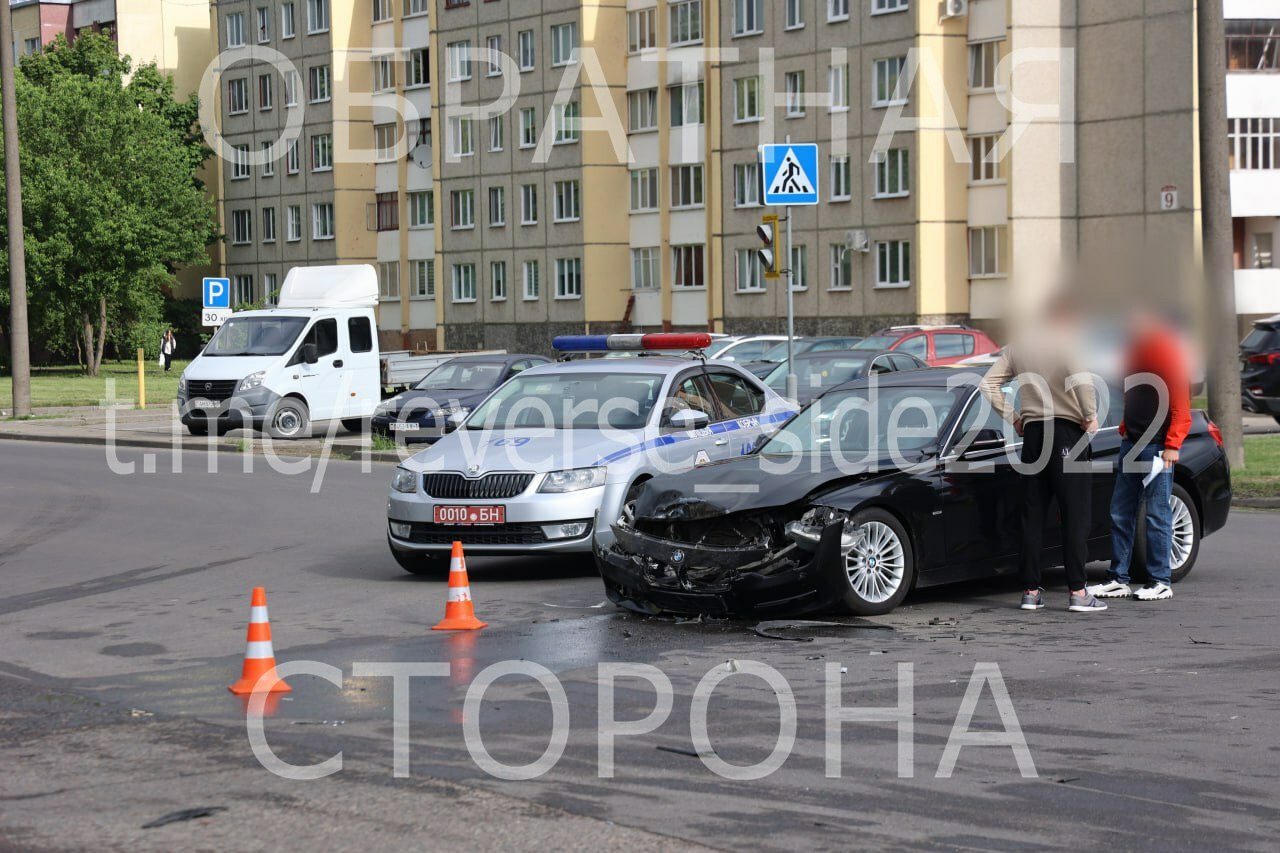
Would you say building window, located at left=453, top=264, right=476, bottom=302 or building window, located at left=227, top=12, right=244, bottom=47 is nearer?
building window, located at left=453, top=264, right=476, bottom=302

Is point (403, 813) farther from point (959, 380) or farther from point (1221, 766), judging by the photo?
point (959, 380)

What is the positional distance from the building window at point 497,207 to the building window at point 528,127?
A: 2.31 m

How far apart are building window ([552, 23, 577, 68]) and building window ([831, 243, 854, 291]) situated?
13872 millimetres

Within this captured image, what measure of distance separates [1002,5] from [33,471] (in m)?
34.8

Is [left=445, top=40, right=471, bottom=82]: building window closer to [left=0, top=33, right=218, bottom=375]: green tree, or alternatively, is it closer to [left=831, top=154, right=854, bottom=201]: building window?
[left=0, top=33, right=218, bottom=375]: green tree

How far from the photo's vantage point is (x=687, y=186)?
60.5 m

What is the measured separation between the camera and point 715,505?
32.6ft

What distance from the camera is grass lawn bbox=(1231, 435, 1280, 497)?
17125mm

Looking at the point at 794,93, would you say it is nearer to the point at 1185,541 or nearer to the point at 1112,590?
the point at 1185,541

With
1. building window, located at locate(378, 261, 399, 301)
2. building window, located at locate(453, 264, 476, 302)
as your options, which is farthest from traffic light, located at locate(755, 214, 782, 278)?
building window, located at locate(378, 261, 399, 301)

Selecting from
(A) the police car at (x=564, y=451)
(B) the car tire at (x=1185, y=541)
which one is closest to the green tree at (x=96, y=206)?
(A) the police car at (x=564, y=451)

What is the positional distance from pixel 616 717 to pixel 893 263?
4663cm

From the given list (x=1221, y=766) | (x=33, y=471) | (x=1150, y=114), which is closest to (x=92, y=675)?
(x=1221, y=766)

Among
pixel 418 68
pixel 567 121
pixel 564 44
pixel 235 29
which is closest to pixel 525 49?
pixel 564 44
